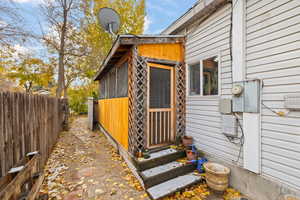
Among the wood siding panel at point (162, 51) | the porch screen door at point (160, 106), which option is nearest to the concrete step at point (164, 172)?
the porch screen door at point (160, 106)

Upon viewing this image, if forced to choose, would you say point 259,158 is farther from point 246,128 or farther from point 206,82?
point 206,82

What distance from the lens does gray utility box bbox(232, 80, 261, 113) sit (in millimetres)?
2502

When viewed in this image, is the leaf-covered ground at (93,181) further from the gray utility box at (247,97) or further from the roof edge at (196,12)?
the roof edge at (196,12)

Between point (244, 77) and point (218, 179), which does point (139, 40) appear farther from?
A: point (218, 179)

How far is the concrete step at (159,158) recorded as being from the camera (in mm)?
3098

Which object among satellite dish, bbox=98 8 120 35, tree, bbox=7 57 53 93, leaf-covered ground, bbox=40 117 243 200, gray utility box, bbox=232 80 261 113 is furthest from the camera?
tree, bbox=7 57 53 93

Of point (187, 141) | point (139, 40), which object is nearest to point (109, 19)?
point (139, 40)

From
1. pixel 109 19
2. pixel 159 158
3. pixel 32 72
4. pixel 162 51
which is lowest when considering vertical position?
pixel 159 158

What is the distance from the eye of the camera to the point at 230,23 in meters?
2.94

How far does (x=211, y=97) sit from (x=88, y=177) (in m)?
3.63

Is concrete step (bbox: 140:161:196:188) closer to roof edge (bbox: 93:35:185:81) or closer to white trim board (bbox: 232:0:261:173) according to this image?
white trim board (bbox: 232:0:261:173)

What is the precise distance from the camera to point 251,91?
257cm

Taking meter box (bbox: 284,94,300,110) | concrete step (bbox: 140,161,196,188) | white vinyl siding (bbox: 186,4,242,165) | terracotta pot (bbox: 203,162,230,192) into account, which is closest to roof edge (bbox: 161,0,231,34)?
white vinyl siding (bbox: 186,4,242,165)

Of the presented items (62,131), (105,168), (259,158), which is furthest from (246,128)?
(62,131)
